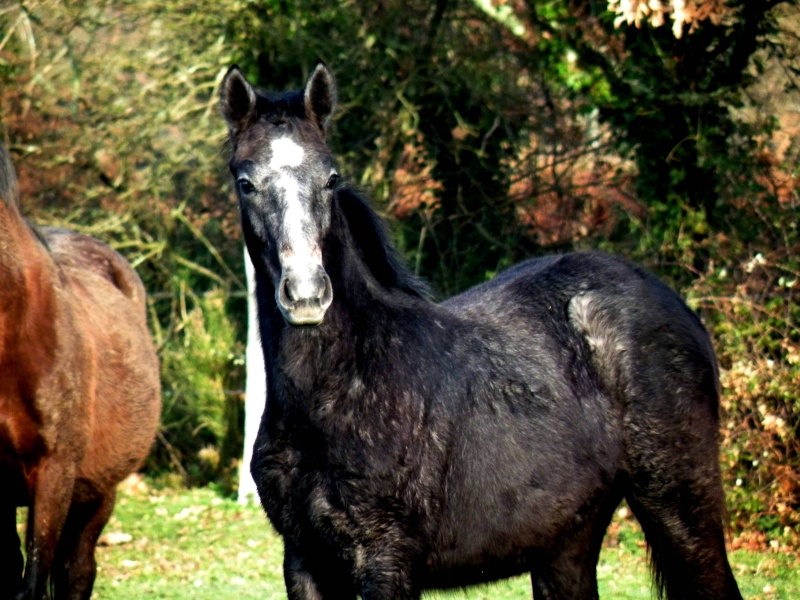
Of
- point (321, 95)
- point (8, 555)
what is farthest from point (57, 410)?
point (321, 95)

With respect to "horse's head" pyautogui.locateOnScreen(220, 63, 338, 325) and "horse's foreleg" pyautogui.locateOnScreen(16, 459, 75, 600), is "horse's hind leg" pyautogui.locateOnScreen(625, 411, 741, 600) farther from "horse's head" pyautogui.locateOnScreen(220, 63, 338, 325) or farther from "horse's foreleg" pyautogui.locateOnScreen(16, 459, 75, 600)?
"horse's foreleg" pyautogui.locateOnScreen(16, 459, 75, 600)

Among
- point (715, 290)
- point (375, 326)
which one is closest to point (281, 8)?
point (715, 290)

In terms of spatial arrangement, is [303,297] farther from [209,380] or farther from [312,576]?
[209,380]

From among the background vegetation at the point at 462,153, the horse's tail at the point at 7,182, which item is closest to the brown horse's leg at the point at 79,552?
the horse's tail at the point at 7,182

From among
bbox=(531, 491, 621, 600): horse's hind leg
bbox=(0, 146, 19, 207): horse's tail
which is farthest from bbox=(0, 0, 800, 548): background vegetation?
bbox=(531, 491, 621, 600): horse's hind leg

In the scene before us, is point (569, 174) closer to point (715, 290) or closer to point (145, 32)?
point (715, 290)

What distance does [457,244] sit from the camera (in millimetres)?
11914

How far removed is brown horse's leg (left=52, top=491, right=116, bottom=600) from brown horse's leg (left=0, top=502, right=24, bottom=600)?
62cm

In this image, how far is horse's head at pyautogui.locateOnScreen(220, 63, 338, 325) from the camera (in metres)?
3.57

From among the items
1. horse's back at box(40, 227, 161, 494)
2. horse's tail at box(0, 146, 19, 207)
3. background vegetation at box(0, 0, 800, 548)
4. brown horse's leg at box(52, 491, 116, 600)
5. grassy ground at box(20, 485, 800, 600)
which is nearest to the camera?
horse's tail at box(0, 146, 19, 207)

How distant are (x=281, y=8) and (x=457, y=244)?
3.06 meters

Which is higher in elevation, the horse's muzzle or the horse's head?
the horse's head

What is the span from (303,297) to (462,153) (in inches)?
341

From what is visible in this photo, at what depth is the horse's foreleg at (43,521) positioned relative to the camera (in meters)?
5.37
